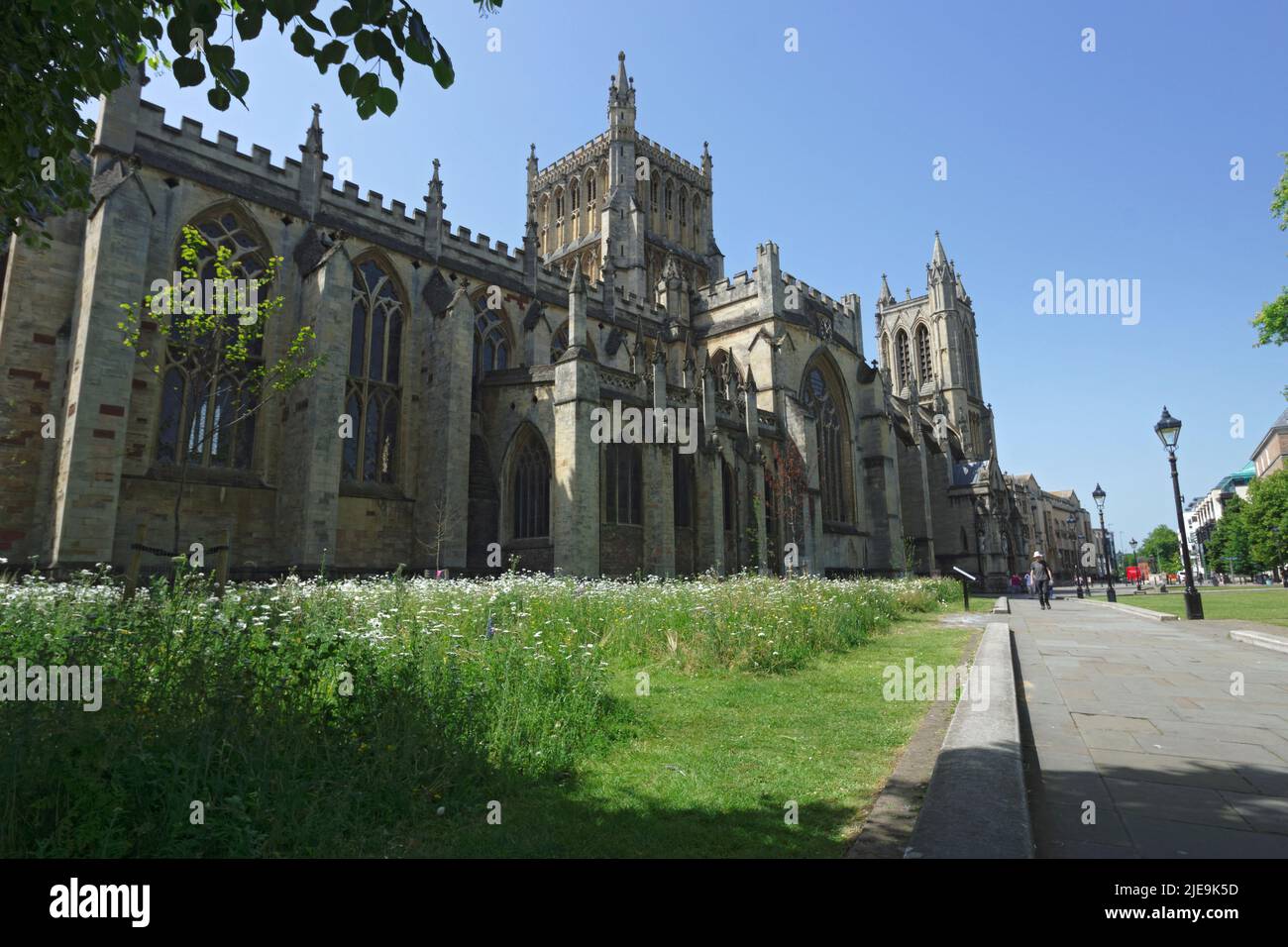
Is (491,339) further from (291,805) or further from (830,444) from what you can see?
(291,805)

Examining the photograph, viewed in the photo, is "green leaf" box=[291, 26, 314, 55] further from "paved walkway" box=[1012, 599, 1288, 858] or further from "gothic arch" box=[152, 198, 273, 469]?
"gothic arch" box=[152, 198, 273, 469]

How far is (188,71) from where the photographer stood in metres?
3.54

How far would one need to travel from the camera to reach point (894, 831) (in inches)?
123

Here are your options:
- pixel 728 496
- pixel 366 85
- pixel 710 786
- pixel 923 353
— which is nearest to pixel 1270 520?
pixel 923 353

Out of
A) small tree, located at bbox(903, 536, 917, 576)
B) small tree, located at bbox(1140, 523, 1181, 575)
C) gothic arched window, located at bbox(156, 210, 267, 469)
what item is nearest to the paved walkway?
gothic arched window, located at bbox(156, 210, 267, 469)

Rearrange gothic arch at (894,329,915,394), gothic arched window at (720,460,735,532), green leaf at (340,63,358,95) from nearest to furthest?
green leaf at (340,63,358,95) < gothic arched window at (720,460,735,532) < gothic arch at (894,329,915,394)

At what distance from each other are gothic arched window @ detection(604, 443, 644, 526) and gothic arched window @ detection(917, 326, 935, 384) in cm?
4881

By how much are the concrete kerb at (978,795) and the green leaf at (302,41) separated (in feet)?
16.1

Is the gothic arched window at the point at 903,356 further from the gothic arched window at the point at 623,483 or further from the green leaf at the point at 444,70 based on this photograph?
the green leaf at the point at 444,70

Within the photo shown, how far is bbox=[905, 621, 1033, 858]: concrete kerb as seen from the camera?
8.43 ft

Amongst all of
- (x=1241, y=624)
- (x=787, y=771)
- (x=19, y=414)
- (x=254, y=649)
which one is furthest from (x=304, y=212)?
(x=1241, y=624)

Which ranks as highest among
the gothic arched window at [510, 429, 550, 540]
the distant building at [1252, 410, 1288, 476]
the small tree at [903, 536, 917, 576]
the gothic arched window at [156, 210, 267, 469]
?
the distant building at [1252, 410, 1288, 476]

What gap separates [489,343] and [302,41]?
68.2 feet
